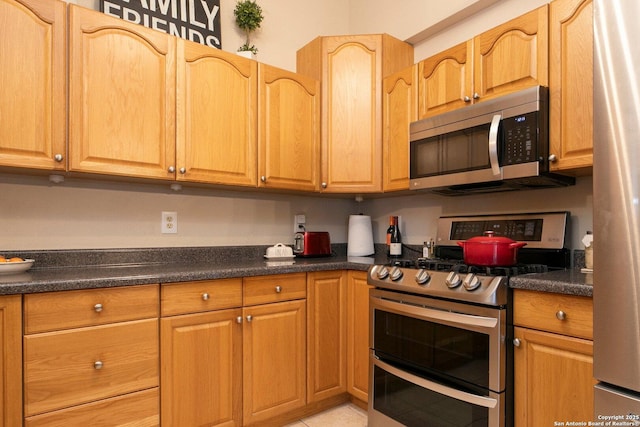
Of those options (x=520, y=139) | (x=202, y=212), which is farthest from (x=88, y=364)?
(x=520, y=139)

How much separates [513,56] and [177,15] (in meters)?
1.83

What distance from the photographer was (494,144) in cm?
176

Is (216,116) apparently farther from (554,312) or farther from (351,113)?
(554,312)

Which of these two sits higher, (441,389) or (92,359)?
(92,359)

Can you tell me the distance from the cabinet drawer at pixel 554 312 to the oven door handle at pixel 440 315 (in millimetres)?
115

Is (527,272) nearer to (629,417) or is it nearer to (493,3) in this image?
(629,417)

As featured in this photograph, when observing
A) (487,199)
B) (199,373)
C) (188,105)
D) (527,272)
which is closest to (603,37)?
(527,272)

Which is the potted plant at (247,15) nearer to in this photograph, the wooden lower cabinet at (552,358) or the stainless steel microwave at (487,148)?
the stainless steel microwave at (487,148)

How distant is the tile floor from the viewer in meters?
2.07

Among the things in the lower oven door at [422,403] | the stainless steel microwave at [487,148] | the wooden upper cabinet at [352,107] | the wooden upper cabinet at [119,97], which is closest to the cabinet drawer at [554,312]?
the lower oven door at [422,403]

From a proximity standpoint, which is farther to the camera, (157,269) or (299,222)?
(299,222)

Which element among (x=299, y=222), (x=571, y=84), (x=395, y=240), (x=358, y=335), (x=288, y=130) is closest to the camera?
(x=571, y=84)

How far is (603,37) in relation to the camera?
0.91 metres

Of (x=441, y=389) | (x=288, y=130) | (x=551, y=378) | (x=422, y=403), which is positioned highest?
(x=288, y=130)
